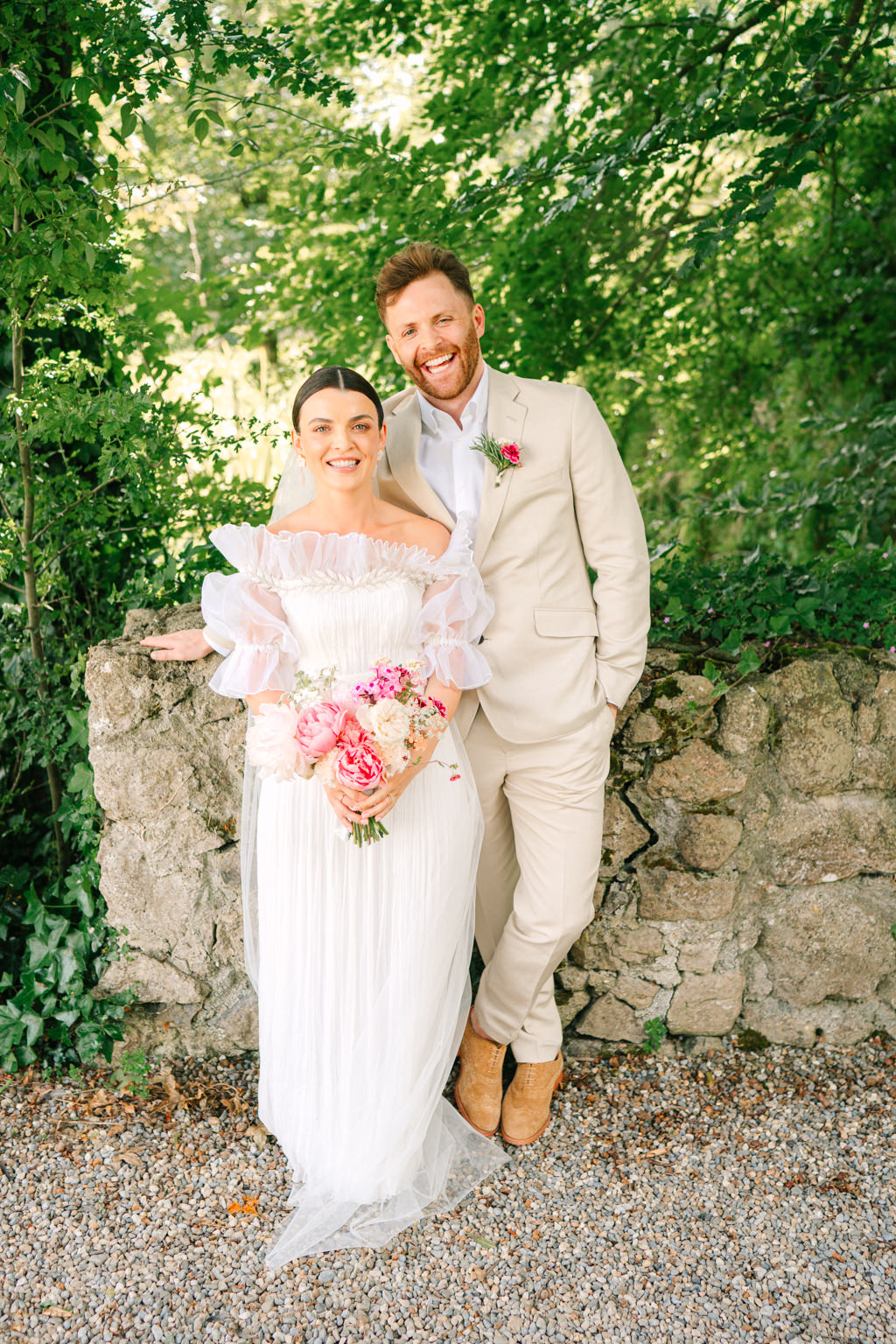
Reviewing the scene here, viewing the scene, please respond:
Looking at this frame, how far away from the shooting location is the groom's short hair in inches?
107

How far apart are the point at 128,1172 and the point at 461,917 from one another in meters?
1.26

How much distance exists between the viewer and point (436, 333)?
276 centimetres

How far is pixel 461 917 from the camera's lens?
276 centimetres

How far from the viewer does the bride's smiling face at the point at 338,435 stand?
2.58 metres

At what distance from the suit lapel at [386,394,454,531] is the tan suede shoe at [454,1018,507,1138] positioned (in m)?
1.68

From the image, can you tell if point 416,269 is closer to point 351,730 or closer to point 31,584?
point 351,730

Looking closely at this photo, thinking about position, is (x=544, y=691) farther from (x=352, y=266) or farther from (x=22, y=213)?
(x=352, y=266)

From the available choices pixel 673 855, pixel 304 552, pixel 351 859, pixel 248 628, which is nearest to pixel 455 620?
pixel 304 552

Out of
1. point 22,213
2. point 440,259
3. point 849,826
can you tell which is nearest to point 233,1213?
point 849,826

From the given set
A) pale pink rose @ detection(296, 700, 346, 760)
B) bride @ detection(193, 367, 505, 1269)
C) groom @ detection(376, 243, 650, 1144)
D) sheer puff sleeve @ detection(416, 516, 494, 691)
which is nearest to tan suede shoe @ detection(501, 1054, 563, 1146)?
groom @ detection(376, 243, 650, 1144)

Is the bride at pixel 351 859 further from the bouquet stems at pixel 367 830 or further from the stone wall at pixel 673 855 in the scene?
the stone wall at pixel 673 855

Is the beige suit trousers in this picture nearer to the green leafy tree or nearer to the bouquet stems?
the bouquet stems

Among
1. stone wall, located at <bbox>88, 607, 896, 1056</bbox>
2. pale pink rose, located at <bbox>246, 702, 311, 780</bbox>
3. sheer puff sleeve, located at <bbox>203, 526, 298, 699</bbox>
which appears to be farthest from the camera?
stone wall, located at <bbox>88, 607, 896, 1056</bbox>

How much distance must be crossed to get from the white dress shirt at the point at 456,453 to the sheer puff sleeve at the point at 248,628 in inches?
25.2
